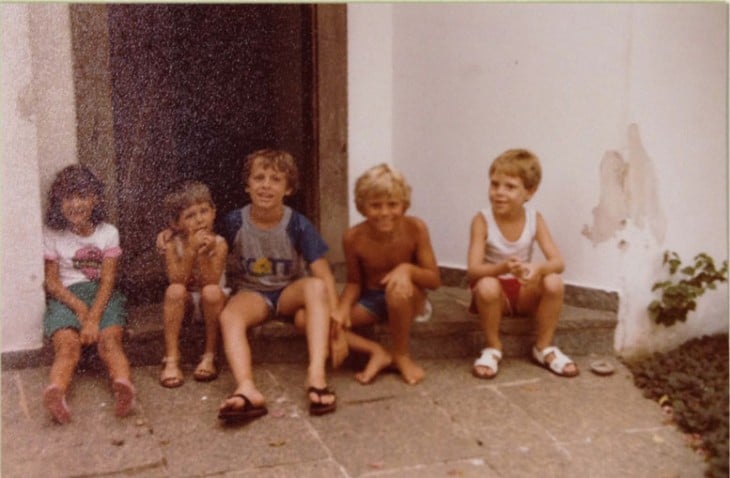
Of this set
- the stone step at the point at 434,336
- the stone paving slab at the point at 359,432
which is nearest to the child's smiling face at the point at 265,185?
the stone step at the point at 434,336

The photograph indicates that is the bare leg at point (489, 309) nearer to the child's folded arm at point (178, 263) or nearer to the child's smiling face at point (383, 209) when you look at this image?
the child's smiling face at point (383, 209)

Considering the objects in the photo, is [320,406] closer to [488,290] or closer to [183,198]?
[488,290]

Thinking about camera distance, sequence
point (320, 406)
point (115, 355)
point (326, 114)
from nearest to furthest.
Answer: point (320, 406) < point (115, 355) < point (326, 114)

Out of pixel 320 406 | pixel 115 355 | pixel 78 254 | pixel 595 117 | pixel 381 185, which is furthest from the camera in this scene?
pixel 595 117

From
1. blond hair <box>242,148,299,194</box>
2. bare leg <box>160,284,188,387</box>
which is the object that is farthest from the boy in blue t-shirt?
bare leg <box>160,284,188,387</box>

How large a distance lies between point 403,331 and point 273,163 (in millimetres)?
1038

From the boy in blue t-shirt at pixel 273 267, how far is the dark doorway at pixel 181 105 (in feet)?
0.55

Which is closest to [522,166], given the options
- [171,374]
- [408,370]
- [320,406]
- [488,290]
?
[488,290]

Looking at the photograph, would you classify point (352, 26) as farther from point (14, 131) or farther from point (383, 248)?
point (14, 131)

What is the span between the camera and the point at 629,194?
3811 millimetres

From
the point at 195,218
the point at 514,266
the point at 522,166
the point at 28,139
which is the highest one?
the point at 28,139

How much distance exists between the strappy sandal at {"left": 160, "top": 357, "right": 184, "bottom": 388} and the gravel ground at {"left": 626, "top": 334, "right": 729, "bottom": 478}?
2248mm

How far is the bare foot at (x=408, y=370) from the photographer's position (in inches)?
138

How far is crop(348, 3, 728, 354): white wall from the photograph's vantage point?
373cm
